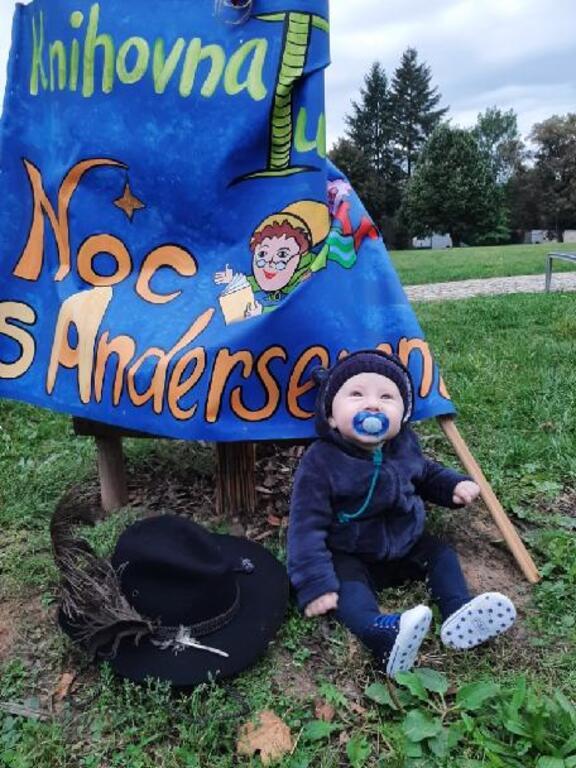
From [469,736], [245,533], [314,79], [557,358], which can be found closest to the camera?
[469,736]

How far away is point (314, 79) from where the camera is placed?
110 inches

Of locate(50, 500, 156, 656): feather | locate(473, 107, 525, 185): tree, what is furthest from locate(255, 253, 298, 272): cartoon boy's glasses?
locate(473, 107, 525, 185): tree

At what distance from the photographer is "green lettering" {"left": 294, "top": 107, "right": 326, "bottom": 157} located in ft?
9.29

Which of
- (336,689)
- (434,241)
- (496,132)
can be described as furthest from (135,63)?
(496,132)

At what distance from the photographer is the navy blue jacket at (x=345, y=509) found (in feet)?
8.69

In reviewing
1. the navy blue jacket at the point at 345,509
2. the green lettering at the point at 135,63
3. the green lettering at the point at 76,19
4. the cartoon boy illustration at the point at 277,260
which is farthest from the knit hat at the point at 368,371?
the green lettering at the point at 76,19

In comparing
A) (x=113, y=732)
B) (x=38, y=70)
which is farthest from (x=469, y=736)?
(x=38, y=70)

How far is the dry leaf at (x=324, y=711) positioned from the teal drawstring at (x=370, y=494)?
660 mm

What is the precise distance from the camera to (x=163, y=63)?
9.45ft

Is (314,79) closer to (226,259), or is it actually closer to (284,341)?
(226,259)

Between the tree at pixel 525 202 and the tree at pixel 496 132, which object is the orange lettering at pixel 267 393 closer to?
the tree at pixel 525 202

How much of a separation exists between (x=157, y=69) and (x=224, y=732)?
2.34 metres

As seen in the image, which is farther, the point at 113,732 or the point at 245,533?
the point at 245,533

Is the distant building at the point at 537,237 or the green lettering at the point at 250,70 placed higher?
the green lettering at the point at 250,70
